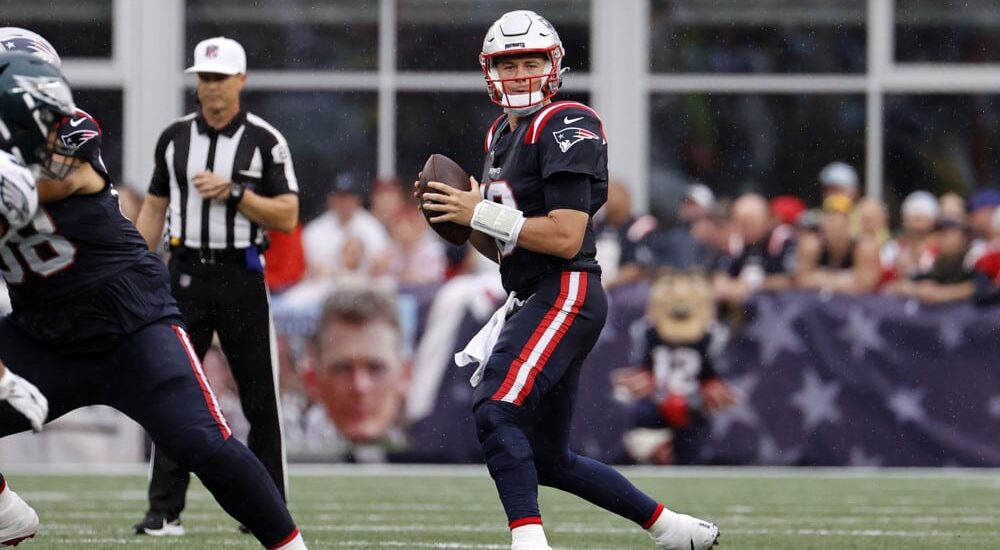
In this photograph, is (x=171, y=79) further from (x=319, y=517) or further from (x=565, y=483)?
(x=565, y=483)

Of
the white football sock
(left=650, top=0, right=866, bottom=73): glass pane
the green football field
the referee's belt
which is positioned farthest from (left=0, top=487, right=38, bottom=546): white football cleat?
(left=650, top=0, right=866, bottom=73): glass pane

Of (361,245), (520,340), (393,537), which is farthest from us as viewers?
(361,245)

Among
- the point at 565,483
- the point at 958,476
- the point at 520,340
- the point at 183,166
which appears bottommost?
the point at 958,476

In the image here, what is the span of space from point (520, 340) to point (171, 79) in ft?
31.4

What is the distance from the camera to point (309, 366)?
10461 millimetres

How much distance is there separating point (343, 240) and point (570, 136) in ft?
20.7

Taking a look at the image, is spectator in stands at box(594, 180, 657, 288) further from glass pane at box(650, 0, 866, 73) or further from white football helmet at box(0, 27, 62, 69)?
white football helmet at box(0, 27, 62, 69)

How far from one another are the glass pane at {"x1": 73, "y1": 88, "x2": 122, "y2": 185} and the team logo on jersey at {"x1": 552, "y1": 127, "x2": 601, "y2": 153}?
31.1ft

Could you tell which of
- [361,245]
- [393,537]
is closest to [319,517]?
[393,537]

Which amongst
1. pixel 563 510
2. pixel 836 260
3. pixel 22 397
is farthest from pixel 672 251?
pixel 22 397

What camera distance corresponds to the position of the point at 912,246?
36.7ft

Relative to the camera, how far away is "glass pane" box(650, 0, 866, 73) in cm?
1420

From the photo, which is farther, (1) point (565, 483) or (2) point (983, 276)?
(2) point (983, 276)

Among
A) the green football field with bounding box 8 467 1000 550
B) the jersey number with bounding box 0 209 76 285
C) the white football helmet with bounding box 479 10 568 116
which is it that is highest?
the white football helmet with bounding box 479 10 568 116
